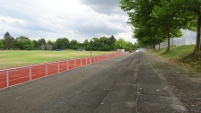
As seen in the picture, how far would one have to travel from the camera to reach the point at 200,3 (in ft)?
66.6

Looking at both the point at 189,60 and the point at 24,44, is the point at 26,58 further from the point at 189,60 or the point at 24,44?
the point at 24,44

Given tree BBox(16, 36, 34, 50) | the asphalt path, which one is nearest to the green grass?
the asphalt path

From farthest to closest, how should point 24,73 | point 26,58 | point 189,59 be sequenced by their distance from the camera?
point 26,58 < point 189,59 < point 24,73

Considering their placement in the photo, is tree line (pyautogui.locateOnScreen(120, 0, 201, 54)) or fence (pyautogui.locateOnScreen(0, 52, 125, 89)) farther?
tree line (pyautogui.locateOnScreen(120, 0, 201, 54))

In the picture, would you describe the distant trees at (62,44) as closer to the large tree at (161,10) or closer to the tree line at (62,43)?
the tree line at (62,43)

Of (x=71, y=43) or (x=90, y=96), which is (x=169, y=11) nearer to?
(x=90, y=96)

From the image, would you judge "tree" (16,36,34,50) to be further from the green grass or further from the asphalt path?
the asphalt path

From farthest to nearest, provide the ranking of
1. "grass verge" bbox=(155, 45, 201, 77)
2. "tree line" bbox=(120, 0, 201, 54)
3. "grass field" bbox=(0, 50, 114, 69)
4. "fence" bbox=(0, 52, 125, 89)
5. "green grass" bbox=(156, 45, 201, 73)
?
"grass field" bbox=(0, 50, 114, 69)
"tree line" bbox=(120, 0, 201, 54)
"green grass" bbox=(156, 45, 201, 73)
"grass verge" bbox=(155, 45, 201, 77)
"fence" bbox=(0, 52, 125, 89)

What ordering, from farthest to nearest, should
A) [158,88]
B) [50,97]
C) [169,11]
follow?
[169,11], [158,88], [50,97]

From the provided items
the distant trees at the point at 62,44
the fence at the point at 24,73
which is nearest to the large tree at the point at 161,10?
the fence at the point at 24,73

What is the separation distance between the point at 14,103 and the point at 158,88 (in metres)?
6.42

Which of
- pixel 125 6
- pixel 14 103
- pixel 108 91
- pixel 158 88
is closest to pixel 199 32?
Answer: pixel 125 6

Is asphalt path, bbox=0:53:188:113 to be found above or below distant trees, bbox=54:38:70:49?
below

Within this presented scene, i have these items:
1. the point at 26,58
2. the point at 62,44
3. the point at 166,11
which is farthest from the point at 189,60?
the point at 62,44
